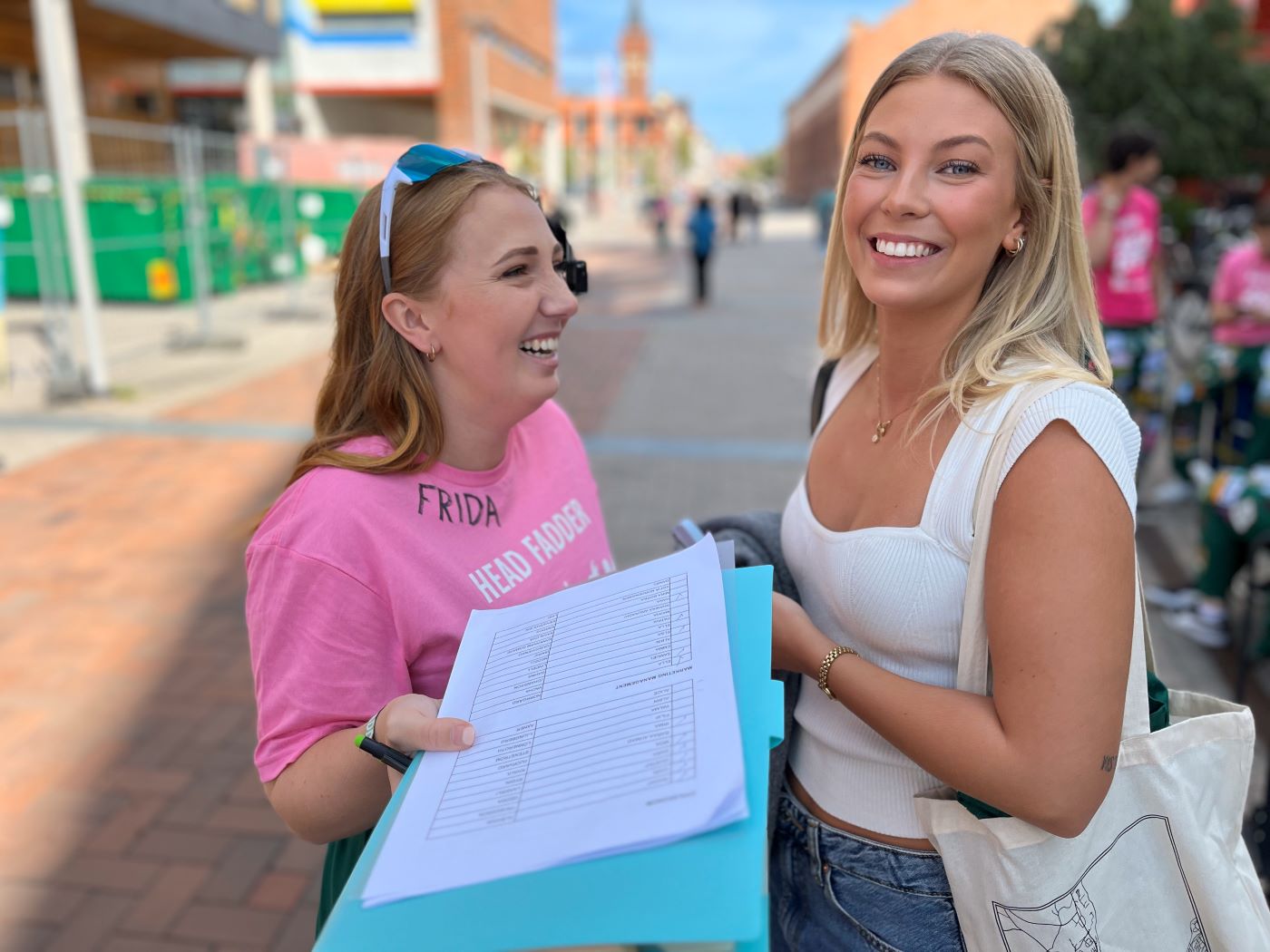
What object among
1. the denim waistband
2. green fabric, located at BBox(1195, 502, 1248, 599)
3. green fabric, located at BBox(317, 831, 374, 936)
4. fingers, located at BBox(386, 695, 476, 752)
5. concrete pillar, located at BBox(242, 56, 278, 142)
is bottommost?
green fabric, located at BBox(1195, 502, 1248, 599)

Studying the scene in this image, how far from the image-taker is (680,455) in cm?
695

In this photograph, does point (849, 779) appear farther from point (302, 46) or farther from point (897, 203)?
point (302, 46)

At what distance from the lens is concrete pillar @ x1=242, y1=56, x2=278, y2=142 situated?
18.7m

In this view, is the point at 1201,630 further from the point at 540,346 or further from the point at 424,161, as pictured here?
the point at 424,161

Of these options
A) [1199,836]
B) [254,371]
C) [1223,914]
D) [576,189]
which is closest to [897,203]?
[1199,836]

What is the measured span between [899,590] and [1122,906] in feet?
1.47

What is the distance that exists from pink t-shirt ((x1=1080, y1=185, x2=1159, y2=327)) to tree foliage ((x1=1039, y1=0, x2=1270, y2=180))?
54.2 ft

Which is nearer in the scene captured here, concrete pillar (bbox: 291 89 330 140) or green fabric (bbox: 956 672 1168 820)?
green fabric (bbox: 956 672 1168 820)

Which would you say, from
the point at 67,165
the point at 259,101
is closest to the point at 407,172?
the point at 67,165

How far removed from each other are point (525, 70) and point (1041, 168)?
49.3 meters

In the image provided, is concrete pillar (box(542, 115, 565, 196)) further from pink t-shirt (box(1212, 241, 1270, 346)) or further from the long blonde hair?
the long blonde hair

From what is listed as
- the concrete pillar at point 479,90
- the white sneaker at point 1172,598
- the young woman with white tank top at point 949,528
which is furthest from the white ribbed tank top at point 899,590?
the concrete pillar at point 479,90

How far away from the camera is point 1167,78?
21.0 m

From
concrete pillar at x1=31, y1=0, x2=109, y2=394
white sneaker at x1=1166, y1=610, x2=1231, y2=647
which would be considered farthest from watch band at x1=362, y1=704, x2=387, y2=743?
concrete pillar at x1=31, y1=0, x2=109, y2=394
